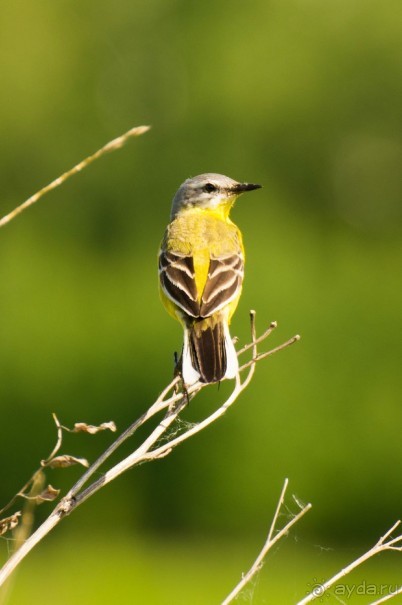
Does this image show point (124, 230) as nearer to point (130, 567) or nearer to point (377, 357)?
point (377, 357)

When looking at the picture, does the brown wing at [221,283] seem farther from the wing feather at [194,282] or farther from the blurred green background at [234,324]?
the blurred green background at [234,324]

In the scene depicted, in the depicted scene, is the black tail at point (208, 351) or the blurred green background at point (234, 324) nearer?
the black tail at point (208, 351)

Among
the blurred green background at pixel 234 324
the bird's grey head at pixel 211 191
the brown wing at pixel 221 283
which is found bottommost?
the blurred green background at pixel 234 324

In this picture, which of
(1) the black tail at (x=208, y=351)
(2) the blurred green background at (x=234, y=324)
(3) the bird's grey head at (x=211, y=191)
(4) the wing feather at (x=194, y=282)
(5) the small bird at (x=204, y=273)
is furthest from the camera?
(2) the blurred green background at (x=234, y=324)

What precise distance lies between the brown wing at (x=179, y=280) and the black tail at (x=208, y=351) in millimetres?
94

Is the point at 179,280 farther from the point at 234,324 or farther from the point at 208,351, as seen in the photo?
the point at 234,324

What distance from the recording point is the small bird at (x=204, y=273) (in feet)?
14.8

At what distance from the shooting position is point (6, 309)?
15.3 m

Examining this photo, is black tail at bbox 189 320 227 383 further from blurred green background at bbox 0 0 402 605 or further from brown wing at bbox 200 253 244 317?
blurred green background at bbox 0 0 402 605

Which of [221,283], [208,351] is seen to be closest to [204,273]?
[221,283]

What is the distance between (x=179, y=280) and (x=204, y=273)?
16cm

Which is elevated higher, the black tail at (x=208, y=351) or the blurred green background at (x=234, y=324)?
the black tail at (x=208, y=351)

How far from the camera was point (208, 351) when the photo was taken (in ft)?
14.9

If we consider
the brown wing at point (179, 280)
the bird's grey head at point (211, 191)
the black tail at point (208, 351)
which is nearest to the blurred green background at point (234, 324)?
the bird's grey head at point (211, 191)
